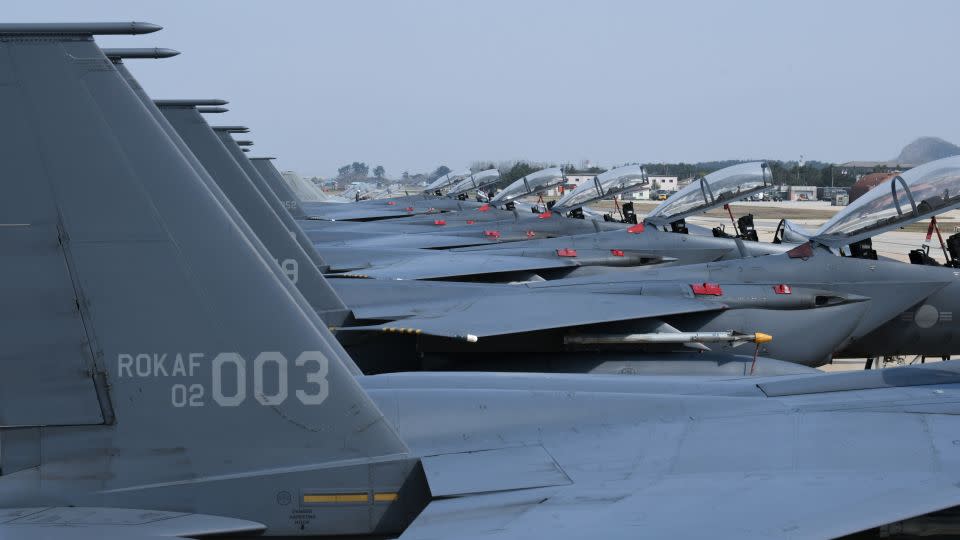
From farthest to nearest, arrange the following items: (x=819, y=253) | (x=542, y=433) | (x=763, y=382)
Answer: (x=819, y=253)
(x=763, y=382)
(x=542, y=433)

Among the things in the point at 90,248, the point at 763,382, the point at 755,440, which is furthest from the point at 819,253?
the point at 90,248

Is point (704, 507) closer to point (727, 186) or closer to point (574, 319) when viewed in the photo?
point (574, 319)

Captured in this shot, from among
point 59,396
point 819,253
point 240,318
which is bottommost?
point 819,253

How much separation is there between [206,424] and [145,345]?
1.44 ft

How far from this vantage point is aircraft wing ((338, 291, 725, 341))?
8.83 metres

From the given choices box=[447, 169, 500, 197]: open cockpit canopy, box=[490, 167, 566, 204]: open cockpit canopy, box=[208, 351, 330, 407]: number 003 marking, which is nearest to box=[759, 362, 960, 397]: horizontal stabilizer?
box=[208, 351, 330, 407]: number 003 marking

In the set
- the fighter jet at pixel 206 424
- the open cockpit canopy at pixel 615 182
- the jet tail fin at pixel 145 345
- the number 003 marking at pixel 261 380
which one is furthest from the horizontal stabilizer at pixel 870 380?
the open cockpit canopy at pixel 615 182

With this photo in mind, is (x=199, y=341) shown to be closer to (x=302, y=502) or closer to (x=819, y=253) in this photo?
(x=302, y=502)

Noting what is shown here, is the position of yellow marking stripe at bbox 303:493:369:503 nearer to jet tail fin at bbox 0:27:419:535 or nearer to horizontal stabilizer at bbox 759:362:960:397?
jet tail fin at bbox 0:27:419:535

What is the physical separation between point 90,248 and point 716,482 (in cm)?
283

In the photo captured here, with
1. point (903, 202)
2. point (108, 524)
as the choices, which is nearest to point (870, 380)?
point (108, 524)

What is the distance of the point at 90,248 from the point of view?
153 inches

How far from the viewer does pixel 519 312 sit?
9461mm

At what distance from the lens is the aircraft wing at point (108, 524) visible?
3.69 meters
